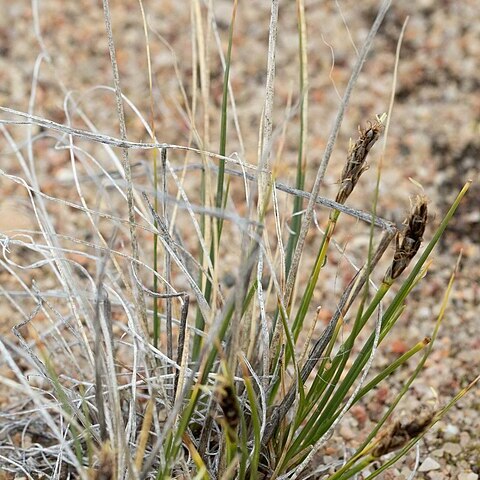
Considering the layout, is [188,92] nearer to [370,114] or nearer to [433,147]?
[370,114]

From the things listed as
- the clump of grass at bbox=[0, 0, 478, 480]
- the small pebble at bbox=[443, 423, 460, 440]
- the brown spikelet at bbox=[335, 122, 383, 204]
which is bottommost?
the small pebble at bbox=[443, 423, 460, 440]

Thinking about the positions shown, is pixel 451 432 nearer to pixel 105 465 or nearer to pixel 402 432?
pixel 402 432

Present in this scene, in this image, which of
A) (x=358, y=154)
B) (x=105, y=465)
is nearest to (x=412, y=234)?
(x=358, y=154)

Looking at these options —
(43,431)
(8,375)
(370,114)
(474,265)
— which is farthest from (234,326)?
(370,114)

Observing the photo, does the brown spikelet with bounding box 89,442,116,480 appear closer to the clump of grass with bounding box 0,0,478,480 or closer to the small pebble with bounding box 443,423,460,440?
the clump of grass with bounding box 0,0,478,480

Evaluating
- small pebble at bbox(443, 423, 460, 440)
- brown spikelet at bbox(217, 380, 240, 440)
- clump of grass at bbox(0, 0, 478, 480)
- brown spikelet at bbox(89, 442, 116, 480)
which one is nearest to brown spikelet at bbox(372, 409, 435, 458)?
clump of grass at bbox(0, 0, 478, 480)

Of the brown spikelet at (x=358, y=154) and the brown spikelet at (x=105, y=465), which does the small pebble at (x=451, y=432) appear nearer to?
the brown spikelet at (x=358, y=154)

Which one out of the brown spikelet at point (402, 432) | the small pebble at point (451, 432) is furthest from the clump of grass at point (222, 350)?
the small pebble at point (451, 432)
